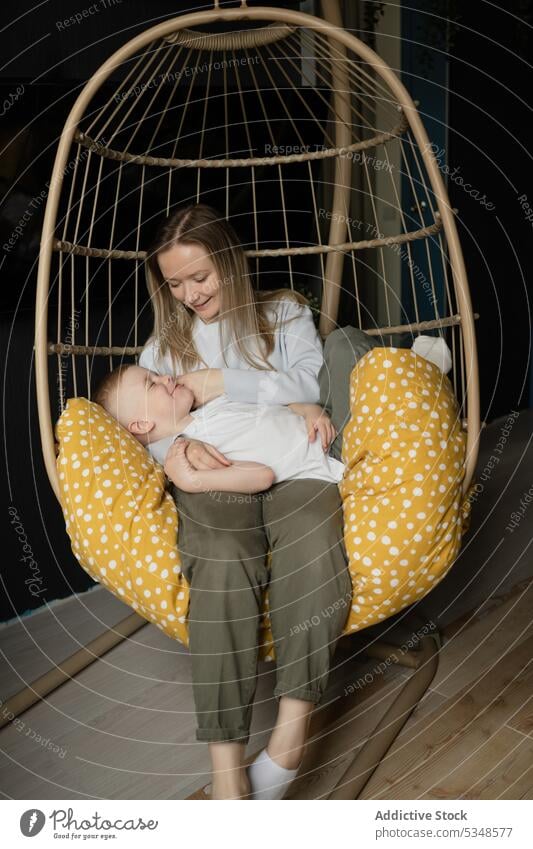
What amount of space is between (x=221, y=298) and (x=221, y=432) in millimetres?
311

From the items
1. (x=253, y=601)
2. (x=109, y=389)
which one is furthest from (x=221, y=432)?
(x=253, y=601)

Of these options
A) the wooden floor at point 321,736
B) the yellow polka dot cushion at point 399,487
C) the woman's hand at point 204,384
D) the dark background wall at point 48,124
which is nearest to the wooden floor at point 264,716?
the wooden floor at point 321,736

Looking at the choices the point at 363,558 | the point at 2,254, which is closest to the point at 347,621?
the point at 363,558

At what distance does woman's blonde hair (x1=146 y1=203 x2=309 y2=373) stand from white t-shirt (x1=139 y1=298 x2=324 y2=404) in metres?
0.02

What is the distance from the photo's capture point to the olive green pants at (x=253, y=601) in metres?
1.23

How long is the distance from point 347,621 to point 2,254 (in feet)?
3.30

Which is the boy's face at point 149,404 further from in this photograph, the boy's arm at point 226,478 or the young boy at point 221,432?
the boy's arm at point 226,478

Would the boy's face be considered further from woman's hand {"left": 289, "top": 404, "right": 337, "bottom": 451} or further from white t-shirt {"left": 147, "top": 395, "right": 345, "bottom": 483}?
woman's hand {"left": 289, "top": 404, "right": 337, "bottom": 451}

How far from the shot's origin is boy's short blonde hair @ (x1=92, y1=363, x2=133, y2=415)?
1.60m

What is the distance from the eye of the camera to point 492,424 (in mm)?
3314

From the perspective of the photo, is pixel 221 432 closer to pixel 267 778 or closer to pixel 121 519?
pixel 121 519

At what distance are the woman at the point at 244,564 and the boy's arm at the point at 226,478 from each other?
2cm

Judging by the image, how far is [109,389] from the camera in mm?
1603
